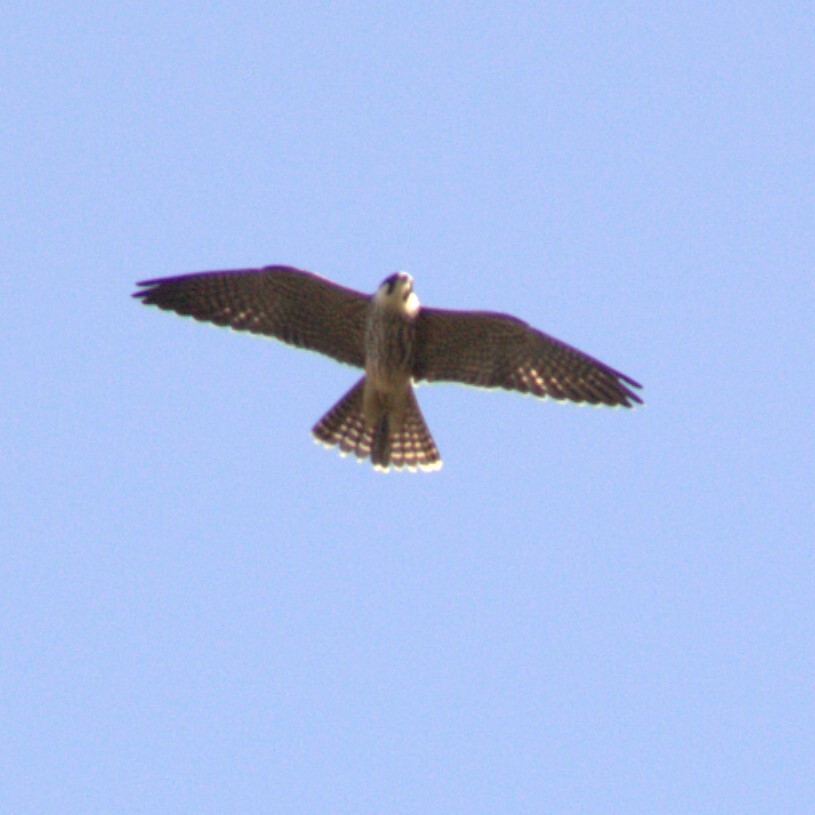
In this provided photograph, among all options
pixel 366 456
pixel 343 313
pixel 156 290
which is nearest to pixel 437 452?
pixel 366 456

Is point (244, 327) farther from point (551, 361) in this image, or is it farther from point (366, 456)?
point (551, 361)

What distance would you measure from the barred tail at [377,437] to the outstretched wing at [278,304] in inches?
17.4

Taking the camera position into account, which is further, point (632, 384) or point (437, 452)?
point (437, 452)

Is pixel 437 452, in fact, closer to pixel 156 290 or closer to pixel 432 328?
pixel 432 328

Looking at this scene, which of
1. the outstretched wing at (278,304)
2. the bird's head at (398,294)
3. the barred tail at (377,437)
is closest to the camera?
the bird's head at (398,294)

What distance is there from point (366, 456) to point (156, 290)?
185 cm

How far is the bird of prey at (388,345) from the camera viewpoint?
10.5m

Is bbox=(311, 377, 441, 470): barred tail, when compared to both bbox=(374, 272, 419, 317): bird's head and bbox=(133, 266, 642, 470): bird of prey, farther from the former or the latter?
bbox=(374, 272, 419, 317): bird's head

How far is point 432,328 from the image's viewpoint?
1054 cm

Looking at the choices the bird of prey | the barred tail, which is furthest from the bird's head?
the barred tail

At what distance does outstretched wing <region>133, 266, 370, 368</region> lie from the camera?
34.9ft

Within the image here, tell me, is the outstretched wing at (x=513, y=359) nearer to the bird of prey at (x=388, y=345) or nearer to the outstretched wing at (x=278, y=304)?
the bird of prey at (x=388, y=345)

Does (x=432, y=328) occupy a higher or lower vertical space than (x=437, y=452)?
higher

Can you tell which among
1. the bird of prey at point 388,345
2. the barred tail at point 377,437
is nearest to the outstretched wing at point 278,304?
the bird of prey at point 388,345
